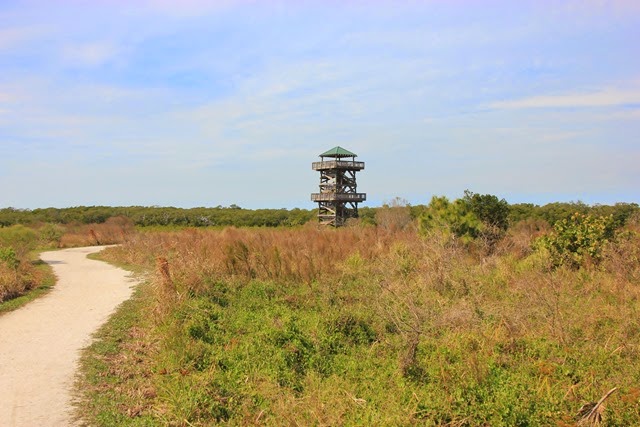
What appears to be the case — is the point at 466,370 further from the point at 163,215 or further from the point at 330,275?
the point at 163,215

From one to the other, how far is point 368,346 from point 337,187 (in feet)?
117

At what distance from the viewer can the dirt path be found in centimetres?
609

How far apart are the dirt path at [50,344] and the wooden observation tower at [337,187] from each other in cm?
2848

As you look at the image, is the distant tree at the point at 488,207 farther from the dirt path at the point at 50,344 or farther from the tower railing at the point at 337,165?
the tower railing at the point at 337,165

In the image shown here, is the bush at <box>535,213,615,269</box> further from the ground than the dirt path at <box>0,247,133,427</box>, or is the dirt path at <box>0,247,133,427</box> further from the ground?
the bush at <box>535,213,615,269</box>

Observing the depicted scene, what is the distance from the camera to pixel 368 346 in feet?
28.6

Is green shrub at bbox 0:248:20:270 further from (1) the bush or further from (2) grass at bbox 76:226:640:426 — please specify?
(1) the bush

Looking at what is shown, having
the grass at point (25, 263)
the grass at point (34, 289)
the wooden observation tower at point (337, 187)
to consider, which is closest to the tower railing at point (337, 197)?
the wooden observation tower at point (337, 187)

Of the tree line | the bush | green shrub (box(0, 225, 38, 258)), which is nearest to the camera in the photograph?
the bush

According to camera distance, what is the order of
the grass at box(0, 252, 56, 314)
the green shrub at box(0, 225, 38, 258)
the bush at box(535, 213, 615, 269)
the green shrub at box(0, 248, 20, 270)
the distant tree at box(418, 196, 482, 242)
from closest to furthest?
the grass at box(0, 252, 56, 314) < the green shrub at box(0, 248, 20, 270) < the bush at box(535, 213, 615, 269) < the distant tree at box(418, 196, 482, 242) < the green shrub at box(0, 225, 38, 258)

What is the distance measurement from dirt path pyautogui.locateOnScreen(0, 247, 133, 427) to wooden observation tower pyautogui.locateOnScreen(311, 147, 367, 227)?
2848 cm

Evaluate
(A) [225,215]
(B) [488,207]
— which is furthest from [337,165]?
(B) [488,207]

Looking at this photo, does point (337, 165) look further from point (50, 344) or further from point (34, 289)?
point (50, 344)

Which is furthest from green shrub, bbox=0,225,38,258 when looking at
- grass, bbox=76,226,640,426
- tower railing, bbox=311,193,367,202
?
tower railing, bbox=311,193,367,202
